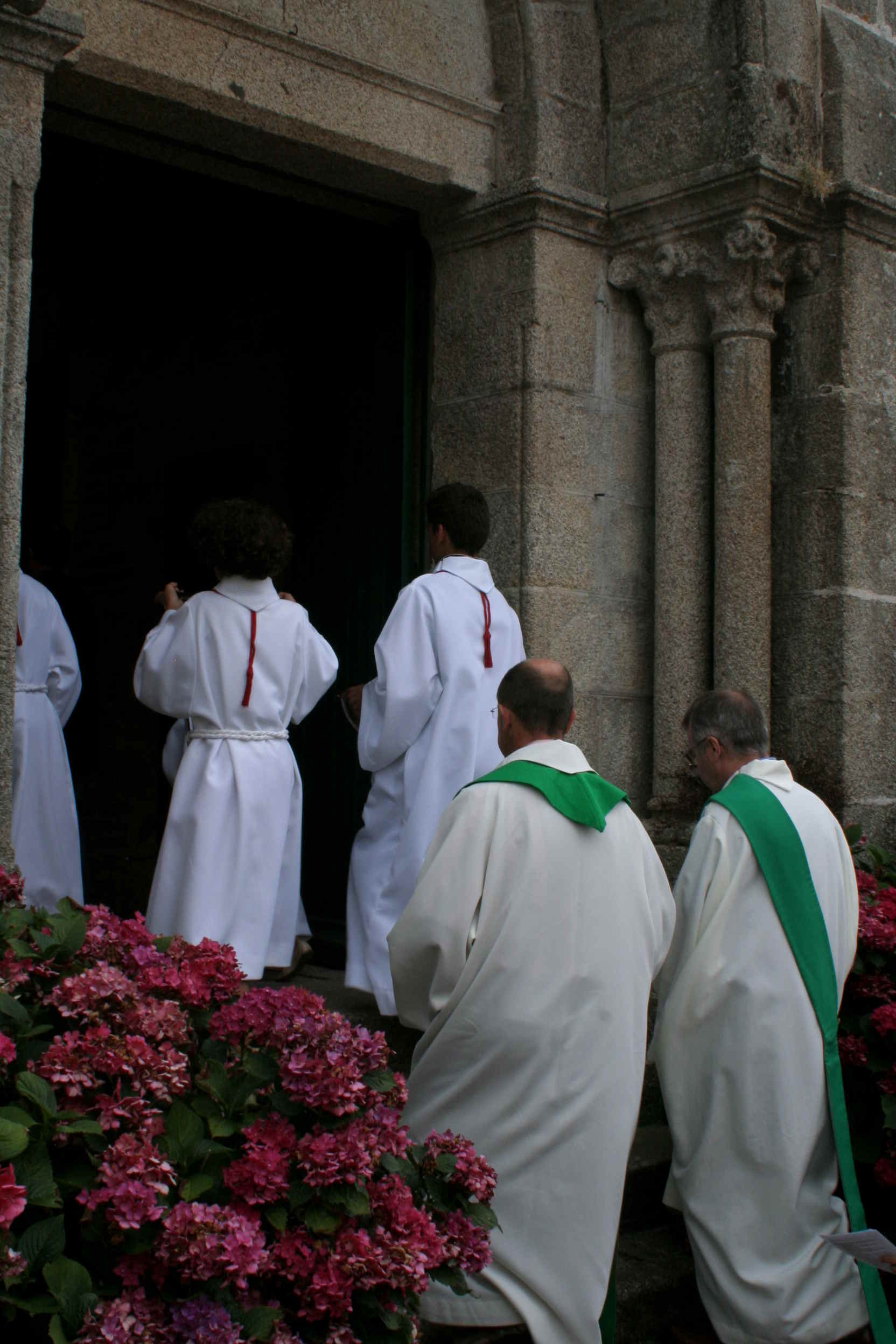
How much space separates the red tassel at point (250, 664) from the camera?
4.88 meters

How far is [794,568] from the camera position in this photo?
5.59 metres

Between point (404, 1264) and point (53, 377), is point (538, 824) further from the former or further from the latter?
point (53, 377)

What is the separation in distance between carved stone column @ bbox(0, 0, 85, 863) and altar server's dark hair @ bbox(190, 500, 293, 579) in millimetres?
1161

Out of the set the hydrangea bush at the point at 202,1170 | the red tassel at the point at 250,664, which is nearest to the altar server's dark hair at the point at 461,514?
the red tassel at the point at 250,664

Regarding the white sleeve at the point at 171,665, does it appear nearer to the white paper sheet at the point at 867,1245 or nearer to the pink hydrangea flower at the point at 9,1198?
the white paper sheet at the point at 867,1245

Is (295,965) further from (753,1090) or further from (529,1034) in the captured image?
(529,1034)

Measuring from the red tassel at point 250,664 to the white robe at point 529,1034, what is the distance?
1675 mm

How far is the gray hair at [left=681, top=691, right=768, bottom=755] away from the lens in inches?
159

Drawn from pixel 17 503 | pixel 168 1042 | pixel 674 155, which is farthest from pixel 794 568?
pixel 168 1042

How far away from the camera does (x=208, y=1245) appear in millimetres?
1916

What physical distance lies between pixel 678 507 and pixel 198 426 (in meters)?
3.41

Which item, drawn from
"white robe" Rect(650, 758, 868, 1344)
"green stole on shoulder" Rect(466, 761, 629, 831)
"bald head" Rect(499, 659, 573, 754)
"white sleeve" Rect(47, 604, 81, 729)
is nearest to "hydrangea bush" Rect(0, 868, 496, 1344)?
"green stole on shoulder" Rect(466, 761, 629, 831)

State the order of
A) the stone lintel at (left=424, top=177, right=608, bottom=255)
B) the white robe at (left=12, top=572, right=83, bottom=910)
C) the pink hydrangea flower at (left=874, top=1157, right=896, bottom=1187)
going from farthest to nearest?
1. the white robe at (left=12, top=572, right=83, bottom=910)
2. the stone lintel at (left=424, top=177, right=608, bottom=255)
3. the pink hydrangea flower at (left=874, top=1157, right=896, bottom=1187)

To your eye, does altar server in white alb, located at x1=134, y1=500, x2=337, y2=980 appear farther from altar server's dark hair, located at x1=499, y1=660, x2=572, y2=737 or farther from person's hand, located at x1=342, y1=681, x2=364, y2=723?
altar server's dark hair, located at x1=499, y1=660, x2=572, y2=737
